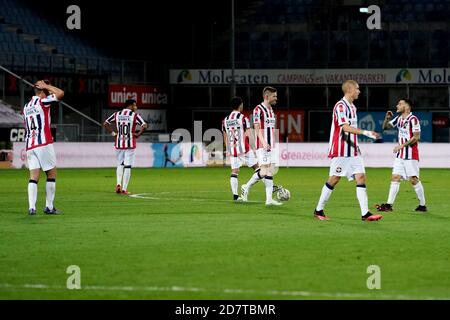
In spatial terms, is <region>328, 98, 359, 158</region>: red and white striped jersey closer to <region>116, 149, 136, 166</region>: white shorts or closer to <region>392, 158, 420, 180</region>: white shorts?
<region>392, 158, 420, 180</region>: white shorts

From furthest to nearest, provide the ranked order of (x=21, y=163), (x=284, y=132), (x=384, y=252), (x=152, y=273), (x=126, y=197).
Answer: (x=284, y=132) → (x=21, y=163) → (x=126, y=197) → (x=384, y=252) → (x=152, y=273)

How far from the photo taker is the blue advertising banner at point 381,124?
59219mm

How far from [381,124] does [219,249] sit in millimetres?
47214

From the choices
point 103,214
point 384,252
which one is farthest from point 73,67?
point 384,252

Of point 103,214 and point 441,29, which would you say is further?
point 441,29

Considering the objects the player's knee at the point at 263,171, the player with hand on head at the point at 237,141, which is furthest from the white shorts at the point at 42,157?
the player with hand on head at the point at 237,141

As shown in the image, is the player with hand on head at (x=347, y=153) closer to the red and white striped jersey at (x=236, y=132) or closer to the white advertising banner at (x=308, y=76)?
the red and white striped jersey at (x=236, y=132)

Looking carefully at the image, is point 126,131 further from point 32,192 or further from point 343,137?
point 343,137

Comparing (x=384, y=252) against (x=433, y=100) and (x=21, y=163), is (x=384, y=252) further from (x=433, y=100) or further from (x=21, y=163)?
(x=433, y=100)

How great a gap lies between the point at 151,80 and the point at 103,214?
137 feet

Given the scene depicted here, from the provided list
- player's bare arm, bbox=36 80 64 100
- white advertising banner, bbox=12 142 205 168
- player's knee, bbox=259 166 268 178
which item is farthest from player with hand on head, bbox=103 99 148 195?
white advertising banner, bbox=12 142 205 168

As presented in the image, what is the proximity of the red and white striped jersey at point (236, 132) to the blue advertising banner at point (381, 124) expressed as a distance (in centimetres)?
3573
